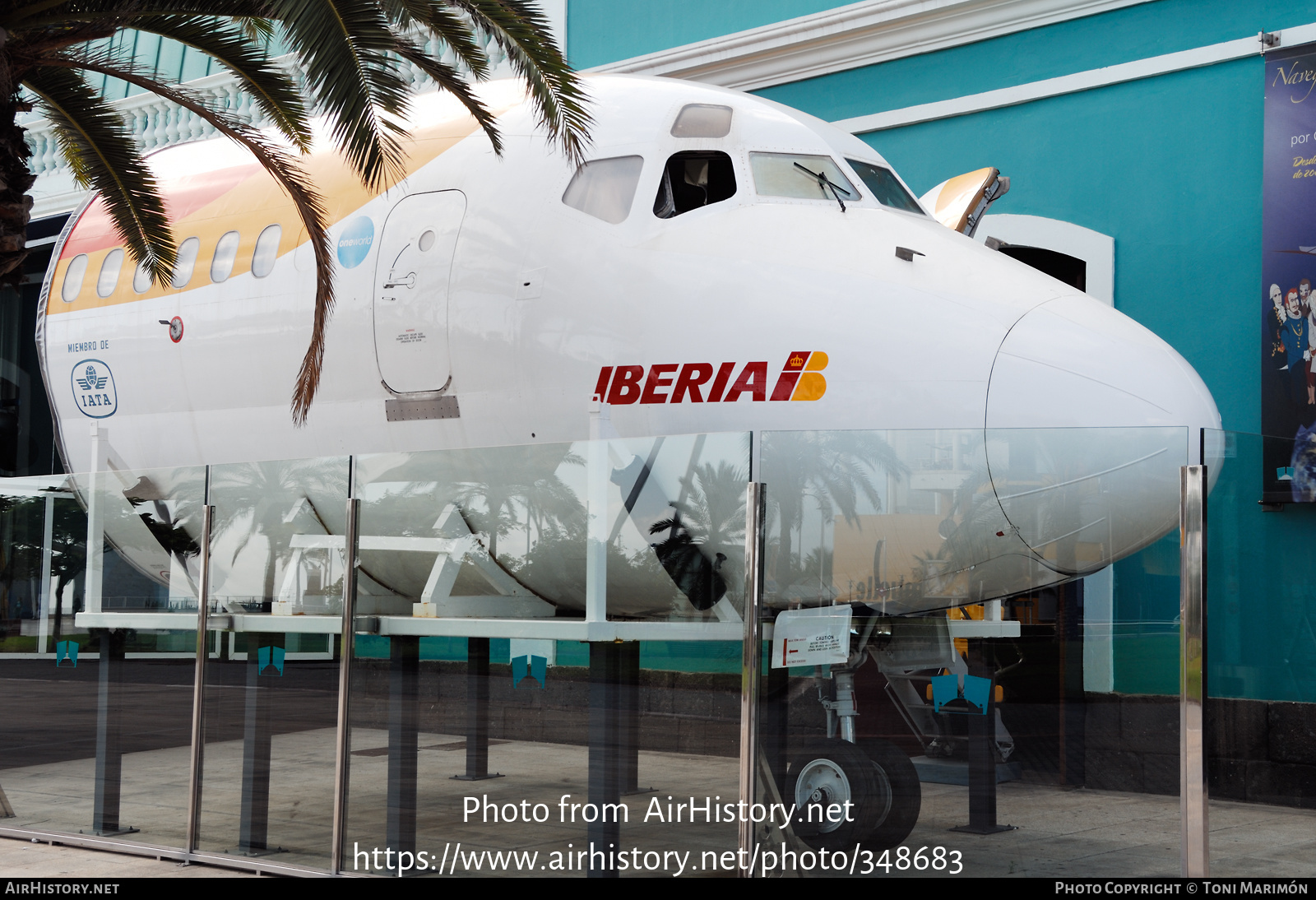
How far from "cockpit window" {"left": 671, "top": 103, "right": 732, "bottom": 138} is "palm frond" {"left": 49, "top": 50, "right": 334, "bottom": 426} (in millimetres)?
2302

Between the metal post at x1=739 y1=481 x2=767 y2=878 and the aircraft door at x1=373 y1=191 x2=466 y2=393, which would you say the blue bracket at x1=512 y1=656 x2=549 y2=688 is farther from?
the aircraft door at x1=373 y1=191 x2=466 y2=393

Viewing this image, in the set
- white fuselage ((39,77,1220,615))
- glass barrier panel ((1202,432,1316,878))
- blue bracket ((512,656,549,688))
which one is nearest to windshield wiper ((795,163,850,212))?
white fuselage ((39,77,1220,615))

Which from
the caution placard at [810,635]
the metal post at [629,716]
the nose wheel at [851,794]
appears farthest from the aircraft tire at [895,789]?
the metal post at [629,716]

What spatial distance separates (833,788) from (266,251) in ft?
17.1

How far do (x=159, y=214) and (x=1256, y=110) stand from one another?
8.30 meters

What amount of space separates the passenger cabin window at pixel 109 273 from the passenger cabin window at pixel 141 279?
0.86ft

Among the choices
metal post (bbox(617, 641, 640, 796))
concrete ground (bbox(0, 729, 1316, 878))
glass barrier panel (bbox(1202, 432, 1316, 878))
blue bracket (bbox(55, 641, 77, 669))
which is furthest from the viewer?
blue bracket (bbox(55, 641, 77, 669))

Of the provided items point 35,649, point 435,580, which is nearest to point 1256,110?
point 435,580

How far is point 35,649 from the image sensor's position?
937cm

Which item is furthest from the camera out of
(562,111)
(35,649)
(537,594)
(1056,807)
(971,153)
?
(971,153)

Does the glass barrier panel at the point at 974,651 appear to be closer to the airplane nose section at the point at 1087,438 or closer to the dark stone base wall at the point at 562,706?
the airplane nose section at the point at 1087,438

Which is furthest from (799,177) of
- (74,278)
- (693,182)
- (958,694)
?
(74,278)

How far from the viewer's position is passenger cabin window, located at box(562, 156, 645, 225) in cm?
778

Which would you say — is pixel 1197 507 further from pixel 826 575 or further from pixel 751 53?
pixel 751 53
